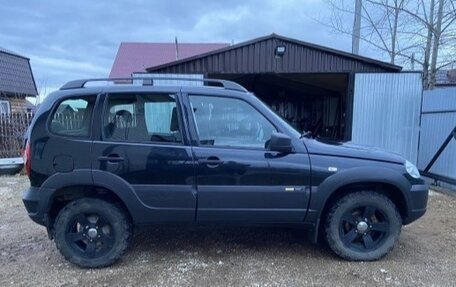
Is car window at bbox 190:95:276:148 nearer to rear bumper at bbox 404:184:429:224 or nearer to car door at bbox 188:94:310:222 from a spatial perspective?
car door at bbox 188:94:310:222

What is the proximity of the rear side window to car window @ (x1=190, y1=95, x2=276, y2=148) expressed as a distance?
1072 millimetres

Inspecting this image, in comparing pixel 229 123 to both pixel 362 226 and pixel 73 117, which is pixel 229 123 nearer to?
pixel 73 117

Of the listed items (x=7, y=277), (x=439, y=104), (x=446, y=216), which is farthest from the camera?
(x=439, y=104)

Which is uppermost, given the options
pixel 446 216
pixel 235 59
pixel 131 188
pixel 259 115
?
pixel 235 59

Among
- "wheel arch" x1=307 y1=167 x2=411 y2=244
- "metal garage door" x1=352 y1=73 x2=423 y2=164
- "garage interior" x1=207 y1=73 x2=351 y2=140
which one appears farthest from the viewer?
"garage interior" x1=207 y1=73 x2=351 y2=140

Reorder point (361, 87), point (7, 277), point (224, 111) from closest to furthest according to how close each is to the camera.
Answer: point (7, 277)
point (224, 111)
point (361, 87)

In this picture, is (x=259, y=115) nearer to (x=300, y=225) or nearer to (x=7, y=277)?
(x=300, y=225)

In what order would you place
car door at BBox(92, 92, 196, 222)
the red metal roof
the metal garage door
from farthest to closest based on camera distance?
the red metal roof, the metal garage door, car door at BBox(92, 92, 196, 222)

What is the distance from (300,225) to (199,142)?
139cm

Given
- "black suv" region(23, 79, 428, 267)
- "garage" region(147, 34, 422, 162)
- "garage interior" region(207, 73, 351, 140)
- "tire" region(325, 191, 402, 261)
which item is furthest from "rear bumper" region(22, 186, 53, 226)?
"garage interior" region(207, 73, 351, 140)

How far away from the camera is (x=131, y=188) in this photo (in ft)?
12.4

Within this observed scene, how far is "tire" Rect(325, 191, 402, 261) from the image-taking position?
4.02 m

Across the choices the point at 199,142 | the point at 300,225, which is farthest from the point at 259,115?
the point at 300,225

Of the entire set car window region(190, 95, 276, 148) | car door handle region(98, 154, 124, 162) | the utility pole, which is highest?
the utility pole
